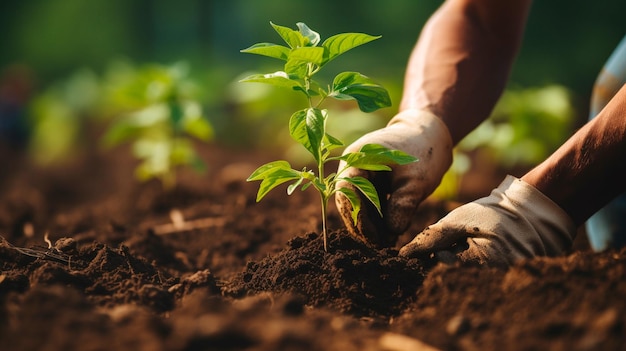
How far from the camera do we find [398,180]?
2197mm

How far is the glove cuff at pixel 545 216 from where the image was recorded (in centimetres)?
198

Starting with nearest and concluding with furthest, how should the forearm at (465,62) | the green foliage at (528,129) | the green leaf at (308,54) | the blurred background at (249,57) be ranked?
the green leaf at (308,54), the forearm at (465,62), the green foliage at (528,129), the blurred background at (249,57)

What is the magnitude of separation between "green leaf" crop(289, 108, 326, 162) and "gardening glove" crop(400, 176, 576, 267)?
433 millimetres

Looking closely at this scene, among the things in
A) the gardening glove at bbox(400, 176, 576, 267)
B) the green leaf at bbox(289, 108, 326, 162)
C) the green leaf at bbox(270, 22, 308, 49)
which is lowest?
the gardening glove at bbox(400, 176, 576, 267)

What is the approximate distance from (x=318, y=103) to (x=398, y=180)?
0.44 metres

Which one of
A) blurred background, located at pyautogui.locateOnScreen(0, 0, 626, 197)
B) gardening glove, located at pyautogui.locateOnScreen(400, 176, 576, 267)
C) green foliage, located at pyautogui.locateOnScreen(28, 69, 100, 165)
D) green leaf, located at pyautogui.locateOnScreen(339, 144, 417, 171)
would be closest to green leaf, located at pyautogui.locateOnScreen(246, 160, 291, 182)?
green leaf, located at pyautogui.locateOnScreen(339, 144, 417, 171)

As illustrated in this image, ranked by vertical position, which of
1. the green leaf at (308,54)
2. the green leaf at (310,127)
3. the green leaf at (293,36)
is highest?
the green leaf at (293,36)

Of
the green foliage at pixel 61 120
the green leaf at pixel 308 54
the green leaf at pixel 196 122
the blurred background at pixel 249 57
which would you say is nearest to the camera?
the green leaf at pixel 308 54

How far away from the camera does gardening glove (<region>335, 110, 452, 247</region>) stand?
2.15m

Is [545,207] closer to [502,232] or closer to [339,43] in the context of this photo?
[502,232]

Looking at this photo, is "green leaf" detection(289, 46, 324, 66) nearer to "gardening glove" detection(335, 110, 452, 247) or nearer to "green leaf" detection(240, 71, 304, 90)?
"green leaf" detection(240, 71, 304, 90)

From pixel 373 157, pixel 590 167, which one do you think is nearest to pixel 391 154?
pixel 373 157

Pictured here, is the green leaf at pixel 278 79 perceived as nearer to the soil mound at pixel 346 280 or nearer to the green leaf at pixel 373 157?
the green leaf at pixel 373 157

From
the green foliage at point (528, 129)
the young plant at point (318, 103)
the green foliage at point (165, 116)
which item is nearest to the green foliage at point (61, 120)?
the green foliage at point (165, 116)
